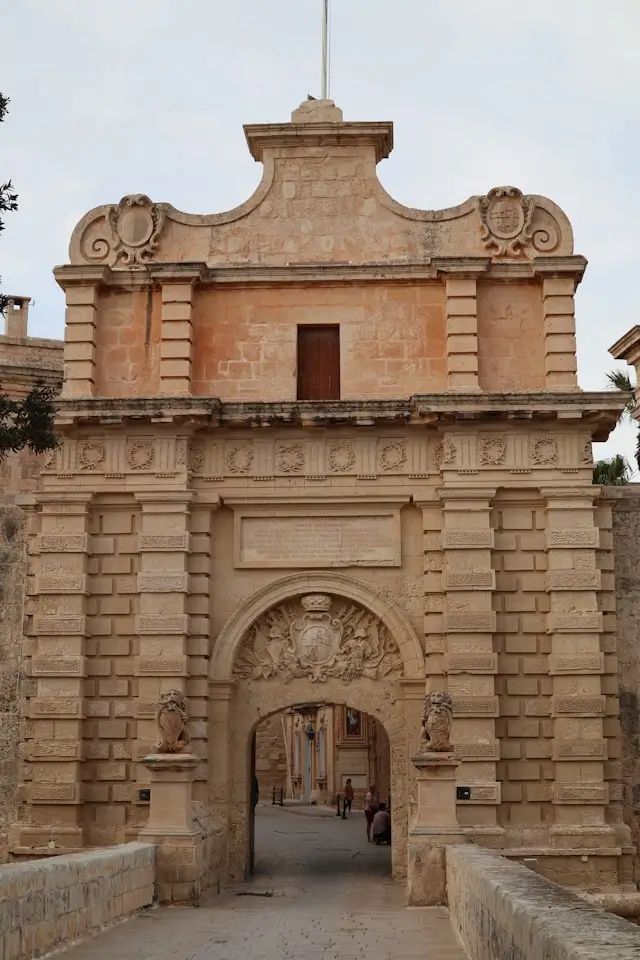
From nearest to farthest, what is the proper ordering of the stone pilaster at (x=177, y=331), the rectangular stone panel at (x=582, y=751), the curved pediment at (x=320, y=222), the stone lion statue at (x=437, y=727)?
the stone lion statue at (x=437, y=727) → the rectangular stone panel at (x=582, y=751) → the stone pilaster at (x=177, y=331) → the curved pediment at (x=320, y=222)

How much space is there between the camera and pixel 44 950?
9336 mm

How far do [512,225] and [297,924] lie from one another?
34.4 feet

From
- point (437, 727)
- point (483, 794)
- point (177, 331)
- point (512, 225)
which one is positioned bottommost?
point (483, 794)

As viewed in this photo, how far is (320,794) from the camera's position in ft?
126

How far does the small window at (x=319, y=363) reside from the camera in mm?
18484

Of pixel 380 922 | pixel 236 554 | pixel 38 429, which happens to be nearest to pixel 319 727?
pixel 236 554

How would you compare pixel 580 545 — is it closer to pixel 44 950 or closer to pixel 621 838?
pixel 621 838

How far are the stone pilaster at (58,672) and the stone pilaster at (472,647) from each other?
498cm

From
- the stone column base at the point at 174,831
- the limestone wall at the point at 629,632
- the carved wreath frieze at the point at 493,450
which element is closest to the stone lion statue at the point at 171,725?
the stone column base at the point at 174,831

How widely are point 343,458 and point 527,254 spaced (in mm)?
4012

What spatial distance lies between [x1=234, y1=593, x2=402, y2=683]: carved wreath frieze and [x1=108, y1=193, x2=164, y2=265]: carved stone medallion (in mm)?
5553

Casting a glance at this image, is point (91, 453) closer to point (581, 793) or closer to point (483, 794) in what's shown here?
point (483, 794)

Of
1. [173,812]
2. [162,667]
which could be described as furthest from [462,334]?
[173,812]

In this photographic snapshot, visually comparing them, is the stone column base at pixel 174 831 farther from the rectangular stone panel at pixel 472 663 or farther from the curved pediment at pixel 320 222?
the curved pediment at pixel 320 222
